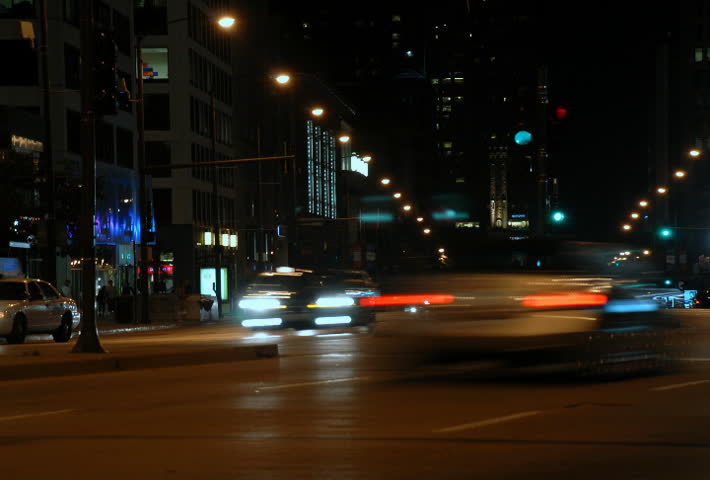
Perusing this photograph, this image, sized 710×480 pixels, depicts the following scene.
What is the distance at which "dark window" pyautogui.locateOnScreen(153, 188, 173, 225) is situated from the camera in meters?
74.0

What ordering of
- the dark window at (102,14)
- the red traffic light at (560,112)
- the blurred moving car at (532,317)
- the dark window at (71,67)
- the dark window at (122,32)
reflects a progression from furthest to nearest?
1. the dark window at (122,32)
2. the dark window at (102,14)
3. the dark window at (71,67)
4. the red traffic light at (560,112)
5. the blurred moving car at (532,317)

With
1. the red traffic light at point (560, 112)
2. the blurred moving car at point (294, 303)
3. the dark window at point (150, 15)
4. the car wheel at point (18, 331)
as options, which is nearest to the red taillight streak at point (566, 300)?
the red traffic light at point (560, 112)

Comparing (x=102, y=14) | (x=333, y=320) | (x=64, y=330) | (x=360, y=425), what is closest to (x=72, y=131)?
(x=102, y=14)

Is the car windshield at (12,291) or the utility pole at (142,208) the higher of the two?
the utility pole at (142,208)

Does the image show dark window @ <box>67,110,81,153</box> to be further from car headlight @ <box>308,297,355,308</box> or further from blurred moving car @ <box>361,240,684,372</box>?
blurred moving car @ <box>361,240,684,372</box>

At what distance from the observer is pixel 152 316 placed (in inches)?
1821

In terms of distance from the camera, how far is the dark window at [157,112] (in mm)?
73750

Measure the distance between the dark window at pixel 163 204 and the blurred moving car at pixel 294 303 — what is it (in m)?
41.3

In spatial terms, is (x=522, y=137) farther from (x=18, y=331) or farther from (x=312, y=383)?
(x=18, y=331)

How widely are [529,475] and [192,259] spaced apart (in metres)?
67.1

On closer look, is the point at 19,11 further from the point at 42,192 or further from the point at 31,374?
the point at 31,374

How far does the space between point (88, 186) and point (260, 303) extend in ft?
40.0

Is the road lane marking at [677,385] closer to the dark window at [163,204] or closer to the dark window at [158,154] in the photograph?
the dark window at [158,154]

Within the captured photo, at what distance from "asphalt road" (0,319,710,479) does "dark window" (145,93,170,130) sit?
5659cm
